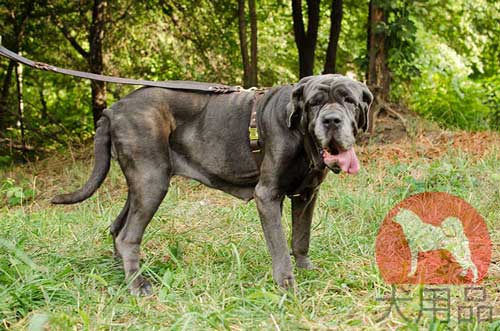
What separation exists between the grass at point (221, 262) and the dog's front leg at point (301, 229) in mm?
146

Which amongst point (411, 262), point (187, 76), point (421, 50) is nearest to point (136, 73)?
point (187, 76)

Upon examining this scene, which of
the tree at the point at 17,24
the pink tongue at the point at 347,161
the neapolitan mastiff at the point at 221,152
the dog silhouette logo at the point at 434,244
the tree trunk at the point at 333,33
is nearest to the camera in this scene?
the pink tongue at the point at 347,161

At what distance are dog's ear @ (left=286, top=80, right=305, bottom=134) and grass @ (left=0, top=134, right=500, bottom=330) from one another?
0.97 meters

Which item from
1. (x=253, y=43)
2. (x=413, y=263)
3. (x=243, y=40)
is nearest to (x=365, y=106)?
(x=413, y=263)

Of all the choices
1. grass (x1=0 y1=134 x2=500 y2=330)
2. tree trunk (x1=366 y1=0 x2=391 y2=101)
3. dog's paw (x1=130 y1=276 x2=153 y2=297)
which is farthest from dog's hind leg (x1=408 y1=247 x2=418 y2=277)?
tree trunk (x1=366 y1=0 x2=391 y2=101)

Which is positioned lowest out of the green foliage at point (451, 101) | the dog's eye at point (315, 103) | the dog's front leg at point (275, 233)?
the green foliage at point (451, 101)

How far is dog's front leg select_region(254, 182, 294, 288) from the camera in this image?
3.57m

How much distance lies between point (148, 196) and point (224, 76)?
6.63 meters

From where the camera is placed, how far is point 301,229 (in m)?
4.13

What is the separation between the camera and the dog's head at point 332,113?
320 cm

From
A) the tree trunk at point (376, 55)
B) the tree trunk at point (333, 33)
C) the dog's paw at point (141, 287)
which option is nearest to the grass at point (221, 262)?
the dog's paw at point (141, 287)

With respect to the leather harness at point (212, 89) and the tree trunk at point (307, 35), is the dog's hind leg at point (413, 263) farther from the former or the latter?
the tree trunk at point (307, 35)

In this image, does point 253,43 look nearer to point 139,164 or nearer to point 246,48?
point 246,48

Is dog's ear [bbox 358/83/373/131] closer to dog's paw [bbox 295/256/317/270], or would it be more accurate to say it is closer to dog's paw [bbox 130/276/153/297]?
dog's paw [bbox 295/256/317/270]
